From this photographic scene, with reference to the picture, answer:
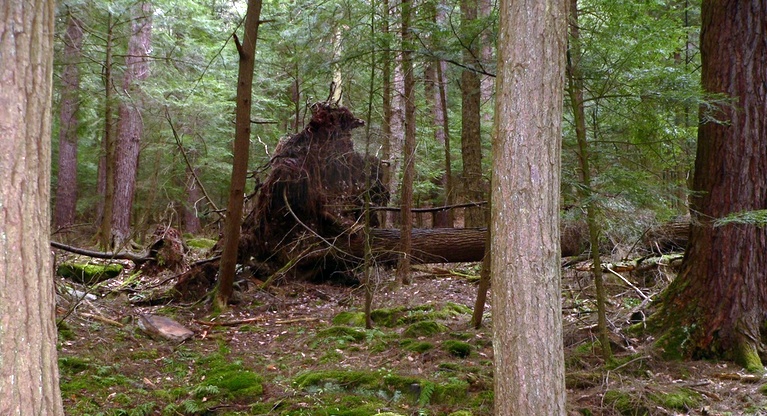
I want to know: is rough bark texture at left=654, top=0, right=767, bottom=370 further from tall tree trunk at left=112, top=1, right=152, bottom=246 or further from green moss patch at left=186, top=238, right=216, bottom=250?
tall tree trunk at left=112, top=1, right=152, bottom=246

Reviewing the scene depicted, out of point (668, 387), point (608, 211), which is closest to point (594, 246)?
point (608, 211)

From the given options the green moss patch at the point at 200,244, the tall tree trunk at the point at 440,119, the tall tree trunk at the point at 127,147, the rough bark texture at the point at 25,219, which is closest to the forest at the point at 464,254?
the rough bark texture at the point at 25,219

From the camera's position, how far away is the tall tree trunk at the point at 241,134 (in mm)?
8367

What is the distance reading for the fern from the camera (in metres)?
5.37

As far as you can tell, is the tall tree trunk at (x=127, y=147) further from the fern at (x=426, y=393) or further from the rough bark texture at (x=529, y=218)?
the rough bark texture at (x=529, y=218)

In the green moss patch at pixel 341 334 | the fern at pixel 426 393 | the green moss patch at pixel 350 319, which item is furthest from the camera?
the green moss patch at pixel 350 319

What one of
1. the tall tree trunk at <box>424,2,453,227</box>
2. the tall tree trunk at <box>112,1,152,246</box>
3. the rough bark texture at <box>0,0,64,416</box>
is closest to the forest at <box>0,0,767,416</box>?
the rough bark texture at <box>0,0,64,416</box>

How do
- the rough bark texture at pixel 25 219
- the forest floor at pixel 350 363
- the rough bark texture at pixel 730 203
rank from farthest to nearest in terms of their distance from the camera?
the rough bark texture at pixel 730 203 < the forest floor at pixel 350 363 < the rough bark texture at pixel 25 219

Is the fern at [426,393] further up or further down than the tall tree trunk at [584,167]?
further down

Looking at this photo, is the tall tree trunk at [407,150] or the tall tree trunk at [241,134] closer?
the tall tree trunk at [407,150]

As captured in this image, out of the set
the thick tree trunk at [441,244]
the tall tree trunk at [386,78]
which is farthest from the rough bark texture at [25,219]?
the thick tree trunk at [441,244]

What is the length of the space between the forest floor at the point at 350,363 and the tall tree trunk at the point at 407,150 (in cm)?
52

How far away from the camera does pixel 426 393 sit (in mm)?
5430

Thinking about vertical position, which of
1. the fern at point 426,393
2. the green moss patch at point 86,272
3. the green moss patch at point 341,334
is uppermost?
the green moss patch at point 86,272
